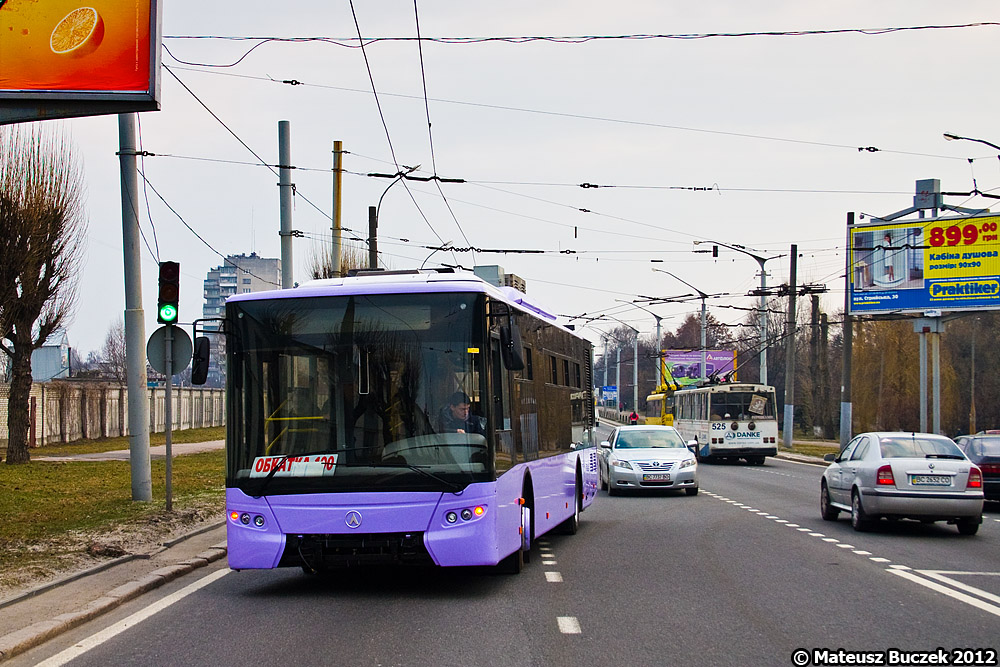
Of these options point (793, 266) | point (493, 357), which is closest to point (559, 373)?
point (493, 357)

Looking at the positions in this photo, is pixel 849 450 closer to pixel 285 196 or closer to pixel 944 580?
pixel 944 580

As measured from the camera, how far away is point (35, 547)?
1230 centimetres

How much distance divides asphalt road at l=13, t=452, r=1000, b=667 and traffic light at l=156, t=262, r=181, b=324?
14.2 ft

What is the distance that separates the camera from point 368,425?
977 cm

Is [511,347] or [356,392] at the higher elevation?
[511,347]

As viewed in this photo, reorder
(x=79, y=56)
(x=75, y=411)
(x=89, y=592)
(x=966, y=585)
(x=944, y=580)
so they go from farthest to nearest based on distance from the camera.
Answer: (x=75, y=411) → (x=79, y=56) → (x=944, y=580) → (x=966, y=585) → (x=89, y=592)

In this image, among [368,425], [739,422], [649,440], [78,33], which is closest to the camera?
[368,425]

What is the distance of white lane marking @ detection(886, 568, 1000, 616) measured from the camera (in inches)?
358

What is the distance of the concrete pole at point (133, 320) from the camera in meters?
16.9

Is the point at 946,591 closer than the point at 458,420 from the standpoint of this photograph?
No

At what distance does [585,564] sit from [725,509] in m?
8.22

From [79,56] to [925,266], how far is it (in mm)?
32969

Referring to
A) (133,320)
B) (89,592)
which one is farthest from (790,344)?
(89,592)

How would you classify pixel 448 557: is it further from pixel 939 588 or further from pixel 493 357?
pixel 939 588
